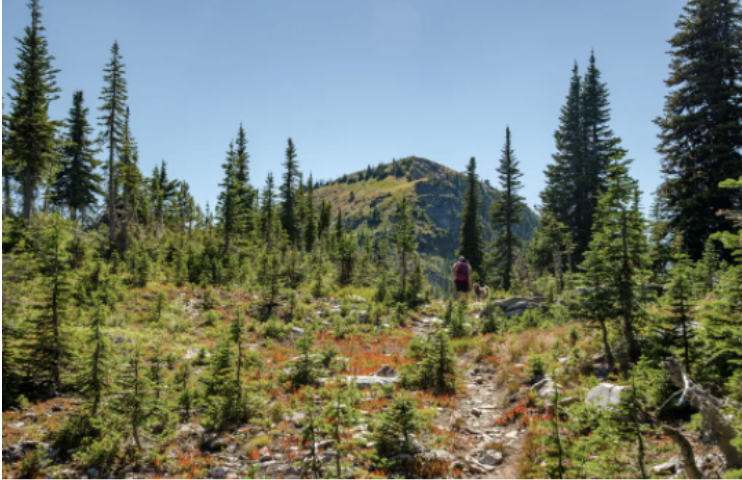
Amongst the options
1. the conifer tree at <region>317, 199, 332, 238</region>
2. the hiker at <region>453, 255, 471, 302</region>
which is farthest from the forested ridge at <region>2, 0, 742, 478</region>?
the conifer tree at <region>317, 199, 332, 238</region>

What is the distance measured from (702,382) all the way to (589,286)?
363cm

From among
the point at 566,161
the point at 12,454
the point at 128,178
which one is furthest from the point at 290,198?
the point at 12,454

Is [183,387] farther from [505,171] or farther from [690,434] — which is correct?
[505,171]

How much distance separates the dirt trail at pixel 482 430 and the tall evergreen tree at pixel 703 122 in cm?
1707

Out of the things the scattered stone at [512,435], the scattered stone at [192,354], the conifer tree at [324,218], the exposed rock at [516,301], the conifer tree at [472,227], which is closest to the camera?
the scattered stone at [512,435]

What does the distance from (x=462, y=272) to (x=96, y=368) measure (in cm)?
1889

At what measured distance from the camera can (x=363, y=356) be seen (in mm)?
14883

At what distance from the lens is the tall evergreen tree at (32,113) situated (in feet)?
81.9

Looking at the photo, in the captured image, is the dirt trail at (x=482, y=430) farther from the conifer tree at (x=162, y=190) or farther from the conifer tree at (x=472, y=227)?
the conifer tree at (x=162, y=190)

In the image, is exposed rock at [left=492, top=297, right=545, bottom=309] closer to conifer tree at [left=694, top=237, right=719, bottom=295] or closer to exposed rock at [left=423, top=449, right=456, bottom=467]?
conifer tree at [left=694, top=237, right=719, bottom=295]

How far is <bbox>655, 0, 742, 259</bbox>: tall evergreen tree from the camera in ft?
66.5

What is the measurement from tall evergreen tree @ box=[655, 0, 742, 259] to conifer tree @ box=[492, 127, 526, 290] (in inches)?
541

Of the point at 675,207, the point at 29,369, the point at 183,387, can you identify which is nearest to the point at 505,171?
the point at 675,207

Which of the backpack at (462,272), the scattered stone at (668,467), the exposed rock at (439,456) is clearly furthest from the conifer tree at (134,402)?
the backpack at (462,272)
